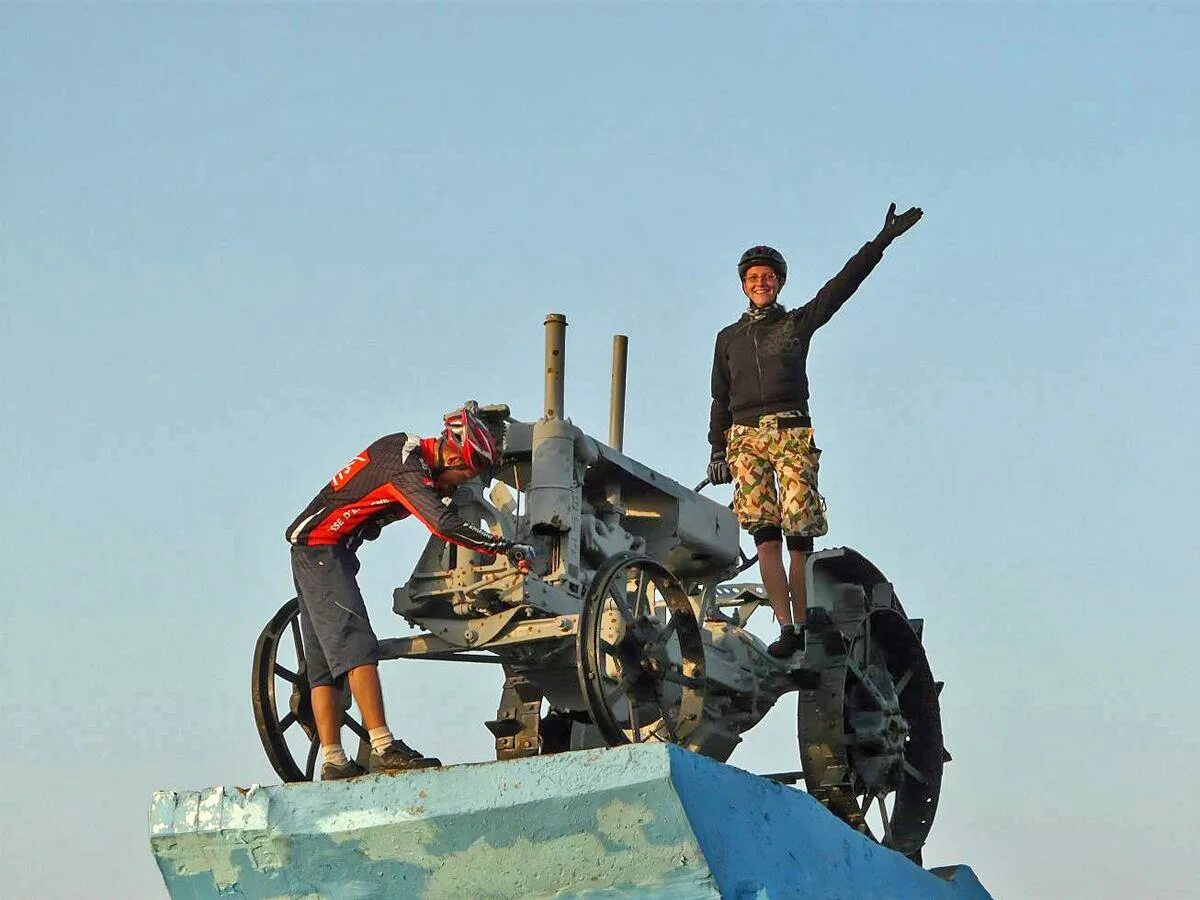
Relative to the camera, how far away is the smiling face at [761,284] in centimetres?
1137

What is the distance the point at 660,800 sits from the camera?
7676 millimetres

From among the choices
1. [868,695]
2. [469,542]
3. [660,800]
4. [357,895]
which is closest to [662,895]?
[660,800]

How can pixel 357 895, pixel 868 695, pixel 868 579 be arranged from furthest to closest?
→ pixel 868 579, pixel 868 695, pixel 357 895

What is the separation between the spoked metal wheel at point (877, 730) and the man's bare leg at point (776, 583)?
0.23m

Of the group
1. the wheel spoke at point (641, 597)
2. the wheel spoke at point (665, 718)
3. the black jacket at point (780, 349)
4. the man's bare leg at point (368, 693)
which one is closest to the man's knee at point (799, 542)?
the black jacket at point (780, 349)

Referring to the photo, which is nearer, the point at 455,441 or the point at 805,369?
the point at 455,441

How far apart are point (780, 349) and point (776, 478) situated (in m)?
0.72

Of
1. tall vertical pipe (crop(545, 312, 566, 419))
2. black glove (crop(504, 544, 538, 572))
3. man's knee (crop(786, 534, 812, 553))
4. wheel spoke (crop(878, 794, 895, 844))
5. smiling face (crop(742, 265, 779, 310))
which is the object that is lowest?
wheel spoke (crop(878, 794, 895, 844))

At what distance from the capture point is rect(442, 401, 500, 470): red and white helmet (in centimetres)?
912

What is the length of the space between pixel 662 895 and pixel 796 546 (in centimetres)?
365

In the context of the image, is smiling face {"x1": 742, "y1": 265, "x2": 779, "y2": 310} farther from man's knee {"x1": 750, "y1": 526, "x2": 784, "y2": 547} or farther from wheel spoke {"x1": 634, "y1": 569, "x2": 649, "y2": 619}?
wheel spoke {"x1": 634, "y1": 569, "x2": 649, "y2": 619}

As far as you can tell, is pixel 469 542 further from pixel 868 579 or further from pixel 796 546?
pixel 868 579

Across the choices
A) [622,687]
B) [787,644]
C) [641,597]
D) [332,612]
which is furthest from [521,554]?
[787,644]

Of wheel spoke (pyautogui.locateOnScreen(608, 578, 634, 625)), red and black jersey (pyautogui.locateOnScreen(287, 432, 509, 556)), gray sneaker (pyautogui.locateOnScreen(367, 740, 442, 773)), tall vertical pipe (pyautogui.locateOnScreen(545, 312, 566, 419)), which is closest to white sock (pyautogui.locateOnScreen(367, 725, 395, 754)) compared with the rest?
gray sneaker (pyautogui.locateOnScreen(367, 740, 442, 773))
